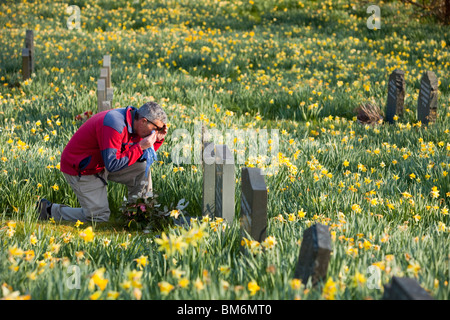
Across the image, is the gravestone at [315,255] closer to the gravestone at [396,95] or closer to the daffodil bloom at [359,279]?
the daffodil bloom at [359,279]

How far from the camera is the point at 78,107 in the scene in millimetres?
6816

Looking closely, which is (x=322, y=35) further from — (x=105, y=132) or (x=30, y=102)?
(x=105, y=132)

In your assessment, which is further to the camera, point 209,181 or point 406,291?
point 209,181

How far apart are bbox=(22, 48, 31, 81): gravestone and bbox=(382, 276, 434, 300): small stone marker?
28.3 ft

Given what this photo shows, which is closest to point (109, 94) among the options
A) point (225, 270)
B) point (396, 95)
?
point (396, 95)

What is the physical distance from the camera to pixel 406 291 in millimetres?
1620

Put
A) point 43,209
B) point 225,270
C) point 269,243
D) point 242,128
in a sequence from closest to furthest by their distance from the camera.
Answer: point 225,270
point 269,243
point 43,209
point 242,128

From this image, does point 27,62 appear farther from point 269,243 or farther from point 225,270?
point 225,270

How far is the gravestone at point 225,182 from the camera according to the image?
340cm

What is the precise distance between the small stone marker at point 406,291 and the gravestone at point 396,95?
6.02 meters

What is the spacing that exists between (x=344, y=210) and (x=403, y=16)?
46.0ft

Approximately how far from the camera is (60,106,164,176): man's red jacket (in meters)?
3.89

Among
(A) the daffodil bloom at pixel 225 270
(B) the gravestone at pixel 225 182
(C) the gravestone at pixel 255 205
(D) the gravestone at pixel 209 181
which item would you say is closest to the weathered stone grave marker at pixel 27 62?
(D) the gravestone at pixel 209 181

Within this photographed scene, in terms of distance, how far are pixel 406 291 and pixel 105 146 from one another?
2.81 m
